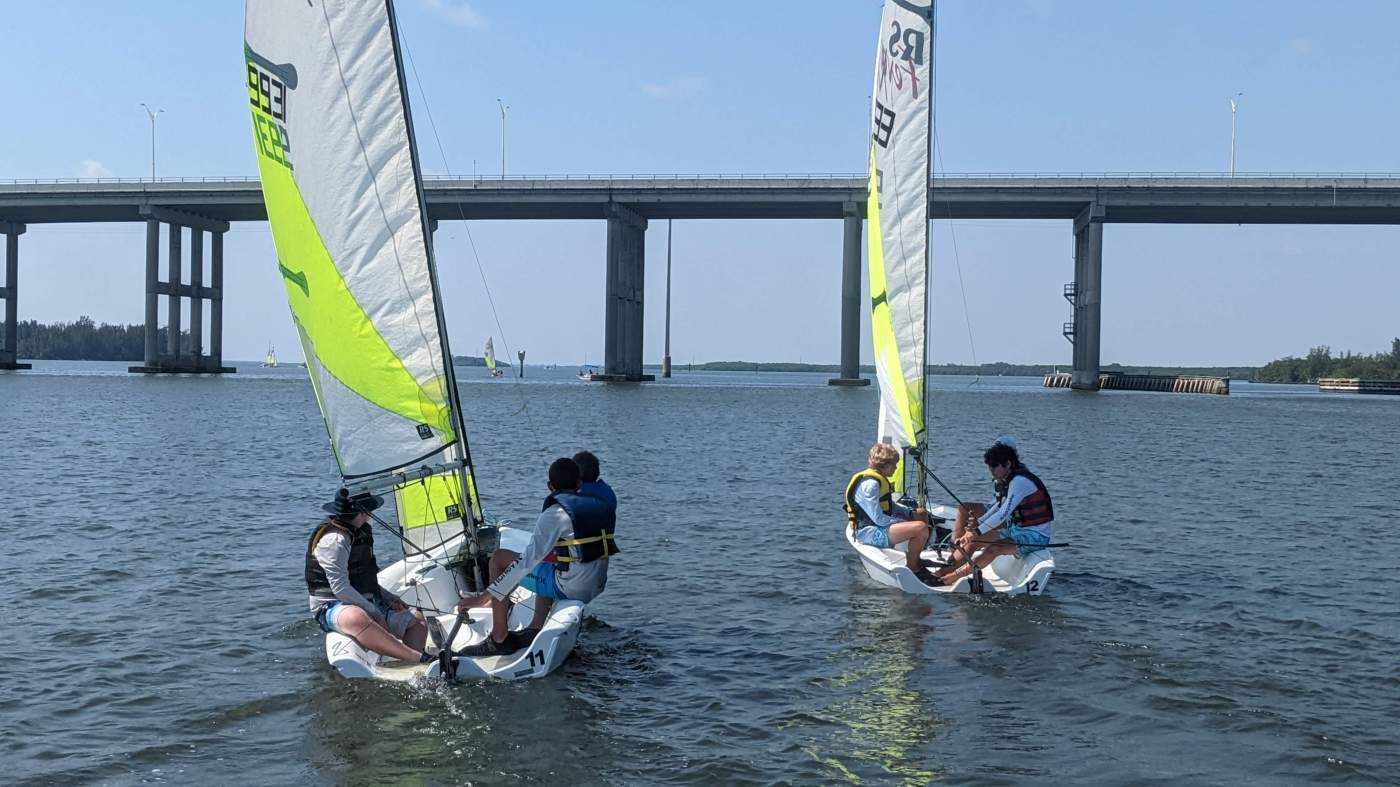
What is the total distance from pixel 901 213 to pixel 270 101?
7.90m

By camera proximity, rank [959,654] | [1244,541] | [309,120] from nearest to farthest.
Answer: [309,120], [959,654], [1244,541]

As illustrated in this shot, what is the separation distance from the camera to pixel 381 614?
9055 mm

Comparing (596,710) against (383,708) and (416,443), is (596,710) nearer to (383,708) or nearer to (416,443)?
(383,708)

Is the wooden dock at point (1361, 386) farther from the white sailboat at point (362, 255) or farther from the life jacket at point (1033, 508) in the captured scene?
the white sailboat at point (362, 255)

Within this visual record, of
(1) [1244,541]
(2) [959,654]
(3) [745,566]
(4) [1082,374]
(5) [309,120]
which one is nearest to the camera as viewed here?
(5) [309,120]

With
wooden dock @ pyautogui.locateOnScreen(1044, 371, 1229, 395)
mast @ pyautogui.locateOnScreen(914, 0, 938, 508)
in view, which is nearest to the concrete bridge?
wooden dock @ pyautogui.locateOnScreen(1044, 371, 1229, 395)

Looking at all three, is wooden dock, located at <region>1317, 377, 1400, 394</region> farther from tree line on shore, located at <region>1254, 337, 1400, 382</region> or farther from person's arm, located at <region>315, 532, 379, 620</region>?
person's arm, located at <region>315, 532, 379, 620</region>

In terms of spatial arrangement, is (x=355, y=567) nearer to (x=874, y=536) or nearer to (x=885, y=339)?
(x=874, y=536)

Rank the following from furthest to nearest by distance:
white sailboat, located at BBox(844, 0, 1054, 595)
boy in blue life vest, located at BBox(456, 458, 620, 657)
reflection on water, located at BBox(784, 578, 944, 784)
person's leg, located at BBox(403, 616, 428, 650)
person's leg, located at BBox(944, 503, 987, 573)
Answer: white sailboat, located at BBox(844, 0, 1054, 595)
person's leg, located at BBox(944, 503, 987, 573)
person's leg, located at BBox(403, 616, 428, 650)
boy in blue life vest, located at BBox(456, 458, 620, 657)
reflection on water, located at BBox(784, 578, 944, 784)

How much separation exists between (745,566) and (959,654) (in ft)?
15.4

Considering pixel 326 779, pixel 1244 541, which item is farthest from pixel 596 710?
pixel 1244 541

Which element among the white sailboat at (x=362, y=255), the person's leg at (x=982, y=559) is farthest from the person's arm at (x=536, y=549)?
the person's leg at (x=982, y=559)

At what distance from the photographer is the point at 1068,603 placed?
12.5 meters

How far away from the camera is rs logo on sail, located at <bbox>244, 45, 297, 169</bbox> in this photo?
9250 millimetres
